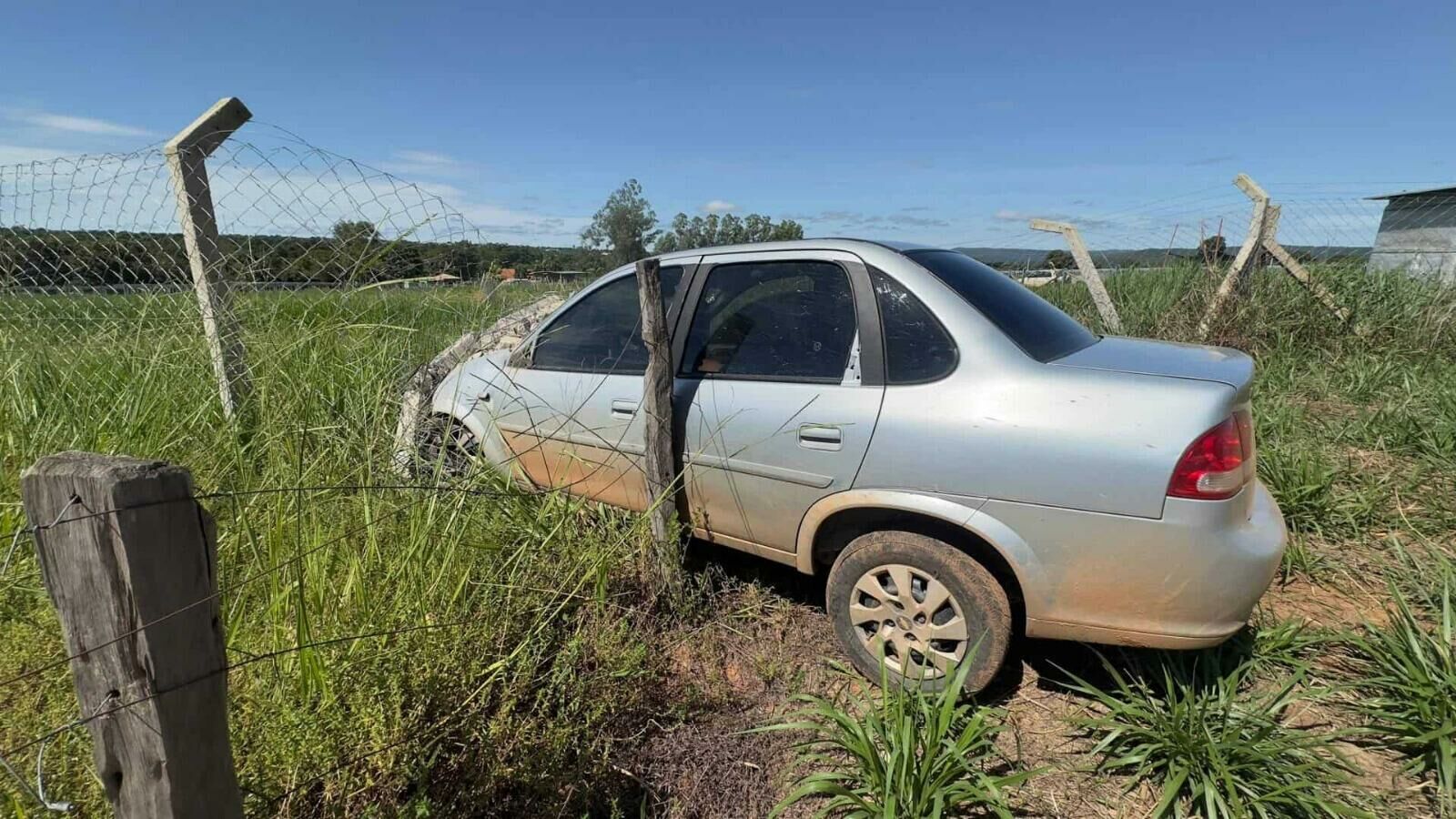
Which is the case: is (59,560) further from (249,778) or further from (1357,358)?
(1357,358)

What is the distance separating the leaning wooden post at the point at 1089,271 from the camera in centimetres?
689

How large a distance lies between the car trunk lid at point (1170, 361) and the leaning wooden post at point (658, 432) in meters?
1.43

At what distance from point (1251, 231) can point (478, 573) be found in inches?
308

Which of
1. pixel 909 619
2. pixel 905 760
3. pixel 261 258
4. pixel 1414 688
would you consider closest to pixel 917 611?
pixel 909 619

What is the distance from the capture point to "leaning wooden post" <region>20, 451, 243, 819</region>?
Result: 0.97 metres

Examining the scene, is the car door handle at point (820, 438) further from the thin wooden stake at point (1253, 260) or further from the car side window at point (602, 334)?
the thin wooden stake at point (1253, 260)

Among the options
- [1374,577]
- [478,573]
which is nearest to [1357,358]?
[1374,577]

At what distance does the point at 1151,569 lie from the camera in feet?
6.36

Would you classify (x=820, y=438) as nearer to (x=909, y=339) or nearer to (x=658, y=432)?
(x=909, y=339)

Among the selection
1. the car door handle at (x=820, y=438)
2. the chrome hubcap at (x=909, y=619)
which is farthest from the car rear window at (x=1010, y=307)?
the chrome hubcap at (x=909, y=619)

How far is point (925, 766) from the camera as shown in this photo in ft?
6.20

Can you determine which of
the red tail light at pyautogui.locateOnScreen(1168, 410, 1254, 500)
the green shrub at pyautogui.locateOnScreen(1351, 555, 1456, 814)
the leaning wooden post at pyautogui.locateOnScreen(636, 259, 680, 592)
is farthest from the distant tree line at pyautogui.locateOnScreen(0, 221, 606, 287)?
the green shrub at pyautogui.locateOnScreen(1351, 555, 1456, 814)

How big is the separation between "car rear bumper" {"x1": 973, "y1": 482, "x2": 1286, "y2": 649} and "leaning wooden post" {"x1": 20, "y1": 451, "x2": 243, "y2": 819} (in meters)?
1.99

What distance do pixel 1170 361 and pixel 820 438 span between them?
1.21 metres
